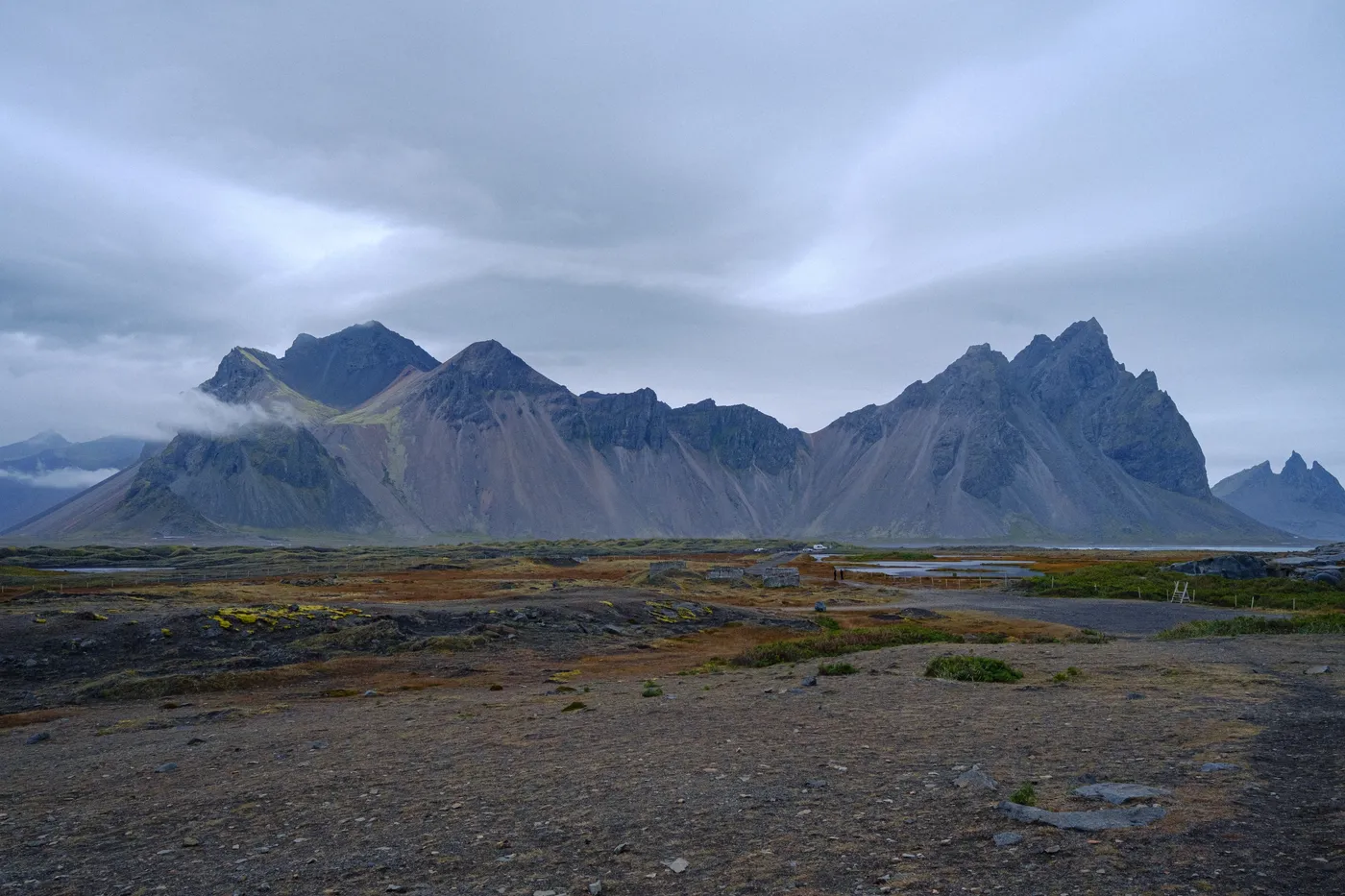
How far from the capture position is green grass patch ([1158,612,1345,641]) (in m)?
31.7

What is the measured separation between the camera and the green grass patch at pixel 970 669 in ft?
66.2

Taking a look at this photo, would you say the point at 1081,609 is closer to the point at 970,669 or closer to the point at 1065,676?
the point at 1065,676

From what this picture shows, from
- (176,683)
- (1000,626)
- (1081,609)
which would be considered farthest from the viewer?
(1081,609)

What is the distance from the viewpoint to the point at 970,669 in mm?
20500

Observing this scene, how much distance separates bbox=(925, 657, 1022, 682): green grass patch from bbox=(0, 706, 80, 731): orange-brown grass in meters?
23.1

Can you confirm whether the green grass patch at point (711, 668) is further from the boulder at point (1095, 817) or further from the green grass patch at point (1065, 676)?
the boulder at point (1095, 817)

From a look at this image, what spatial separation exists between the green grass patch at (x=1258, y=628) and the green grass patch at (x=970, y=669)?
52.2 feet

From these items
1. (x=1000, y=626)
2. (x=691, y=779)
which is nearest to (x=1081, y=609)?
(x=1000, y=626)

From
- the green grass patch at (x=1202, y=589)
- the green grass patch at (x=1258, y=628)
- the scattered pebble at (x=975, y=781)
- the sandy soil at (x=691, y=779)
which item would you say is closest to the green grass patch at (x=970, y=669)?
the sandy soil at (x=691, y=779)

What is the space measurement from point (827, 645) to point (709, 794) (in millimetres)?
18892

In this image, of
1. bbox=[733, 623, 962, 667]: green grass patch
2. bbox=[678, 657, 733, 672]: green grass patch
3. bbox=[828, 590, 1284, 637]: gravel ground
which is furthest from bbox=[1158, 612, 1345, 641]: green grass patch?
bbox=[678, 657, 733, 672]: green grass patch

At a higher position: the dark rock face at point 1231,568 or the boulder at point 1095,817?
the boulder at point 1095,817

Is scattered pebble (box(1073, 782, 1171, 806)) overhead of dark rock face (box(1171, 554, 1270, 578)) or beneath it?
overhead

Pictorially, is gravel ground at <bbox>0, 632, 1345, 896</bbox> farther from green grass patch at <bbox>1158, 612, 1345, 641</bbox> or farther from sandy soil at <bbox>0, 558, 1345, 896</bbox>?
green grass patch at <bbox>1158, 612, 1345, 641</bbox>
